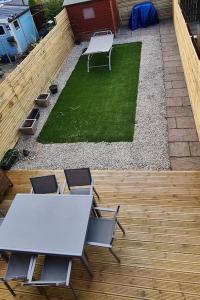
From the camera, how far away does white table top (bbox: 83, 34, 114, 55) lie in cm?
1137

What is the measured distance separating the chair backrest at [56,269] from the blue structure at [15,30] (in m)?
13.0

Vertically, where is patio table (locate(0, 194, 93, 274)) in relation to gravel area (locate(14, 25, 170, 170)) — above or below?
above

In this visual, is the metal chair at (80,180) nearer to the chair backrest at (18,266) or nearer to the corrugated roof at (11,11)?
the chair backrest at (18,266)

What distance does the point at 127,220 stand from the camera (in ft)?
19.0

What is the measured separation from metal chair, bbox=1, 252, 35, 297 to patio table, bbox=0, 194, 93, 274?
0.30m

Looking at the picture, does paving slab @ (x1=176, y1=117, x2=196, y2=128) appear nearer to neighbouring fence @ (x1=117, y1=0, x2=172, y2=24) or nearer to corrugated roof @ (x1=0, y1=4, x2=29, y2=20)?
neighbouring fence @ (x1=117, y1=0, x2=172, y2=24)

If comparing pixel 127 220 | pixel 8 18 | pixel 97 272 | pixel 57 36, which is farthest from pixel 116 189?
pixel 8 18

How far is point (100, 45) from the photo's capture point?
11859 millimetres

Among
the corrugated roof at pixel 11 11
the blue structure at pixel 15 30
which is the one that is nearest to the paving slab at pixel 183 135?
the blue structure at pixel 15 30

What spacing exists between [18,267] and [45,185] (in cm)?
158

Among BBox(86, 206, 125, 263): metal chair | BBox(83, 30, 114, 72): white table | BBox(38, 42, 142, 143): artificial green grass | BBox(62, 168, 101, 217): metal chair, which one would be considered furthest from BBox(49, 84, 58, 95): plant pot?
BBox(86, 206, 125, 263): metal chair

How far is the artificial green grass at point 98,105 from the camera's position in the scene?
8.52 metres

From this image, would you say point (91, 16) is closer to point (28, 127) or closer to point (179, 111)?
point (28, 127)

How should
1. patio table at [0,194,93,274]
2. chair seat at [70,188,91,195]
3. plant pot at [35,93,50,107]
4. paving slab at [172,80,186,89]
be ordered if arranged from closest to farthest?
patio table at [0,194,93,274] < chair seat at [70,188,91,195] < paving slab at [172,80,186,89] < plant pot at [35,93,50,107]
